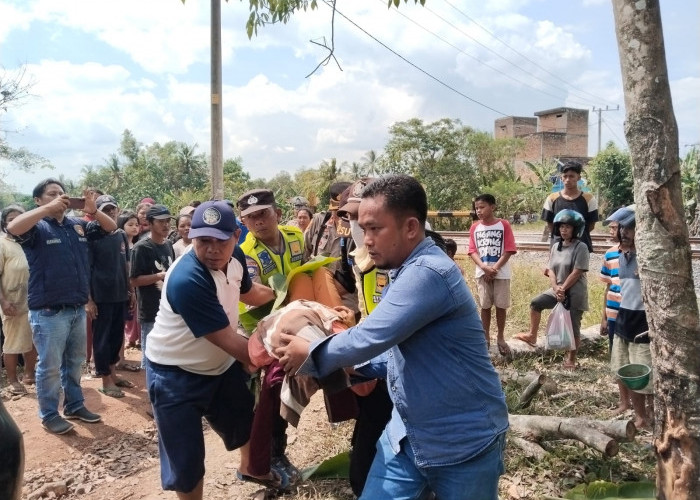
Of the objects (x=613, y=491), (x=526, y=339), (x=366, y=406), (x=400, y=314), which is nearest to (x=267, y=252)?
(x=366, y=406)

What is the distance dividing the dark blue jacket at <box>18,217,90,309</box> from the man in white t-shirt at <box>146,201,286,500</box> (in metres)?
2.09

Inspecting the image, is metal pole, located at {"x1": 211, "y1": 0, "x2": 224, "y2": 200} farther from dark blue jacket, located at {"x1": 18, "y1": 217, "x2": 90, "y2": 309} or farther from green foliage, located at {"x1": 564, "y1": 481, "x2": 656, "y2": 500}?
green foliage, located at {"x1": 564, "y1": 481, "x2": 656, "y2": 500}

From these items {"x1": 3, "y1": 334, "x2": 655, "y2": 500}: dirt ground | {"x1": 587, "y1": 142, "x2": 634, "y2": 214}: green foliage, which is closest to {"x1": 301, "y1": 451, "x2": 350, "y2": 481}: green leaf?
{"x1": 3, "y1": 334, "x2": 655, "y2": 500}: dirt ground

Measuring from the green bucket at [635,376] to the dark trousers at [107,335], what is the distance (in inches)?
178

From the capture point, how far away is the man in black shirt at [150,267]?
17.7 ft

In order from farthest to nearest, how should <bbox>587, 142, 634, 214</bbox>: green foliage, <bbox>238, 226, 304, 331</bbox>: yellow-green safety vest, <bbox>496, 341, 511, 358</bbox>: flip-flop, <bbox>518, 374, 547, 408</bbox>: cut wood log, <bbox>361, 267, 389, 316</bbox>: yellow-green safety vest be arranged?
<bbox>587, 142, 634, 214</bbox>: green foliage < <bbox>496, 341, 511, 358</bbox>: flip-flop < <bbox>518, 374, 547, 408</bbox>: cut wood log < <bbox>238, 226, 304, 331</bbox>: yellow-green safety vest < <bbox>361, 267, 389, 316</bbox>: yellow-green safety vest

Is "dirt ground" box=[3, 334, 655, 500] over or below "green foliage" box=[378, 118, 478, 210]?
below

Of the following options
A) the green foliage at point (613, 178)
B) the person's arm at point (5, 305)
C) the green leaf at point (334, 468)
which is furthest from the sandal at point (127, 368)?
the green foliage at point (613, 178)

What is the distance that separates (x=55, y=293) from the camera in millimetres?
4559

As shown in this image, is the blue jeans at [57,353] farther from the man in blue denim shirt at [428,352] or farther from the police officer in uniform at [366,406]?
the man in blue denim shirt at [428,352]

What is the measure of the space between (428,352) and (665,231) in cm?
124

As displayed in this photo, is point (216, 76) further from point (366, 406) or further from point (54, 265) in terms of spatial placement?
point (366, 406)

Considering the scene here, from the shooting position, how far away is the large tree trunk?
240cm

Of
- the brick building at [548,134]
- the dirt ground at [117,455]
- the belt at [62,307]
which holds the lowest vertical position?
the dirt ground at [117,455]
